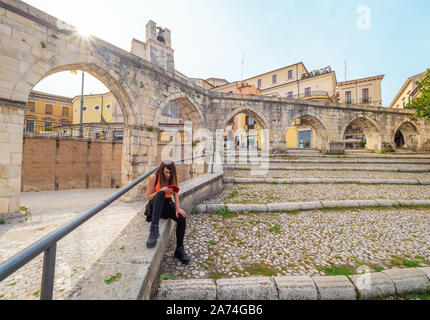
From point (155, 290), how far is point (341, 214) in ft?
12.5

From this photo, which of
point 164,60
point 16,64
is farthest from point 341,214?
point 164,60

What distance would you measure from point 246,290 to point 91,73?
757 cm

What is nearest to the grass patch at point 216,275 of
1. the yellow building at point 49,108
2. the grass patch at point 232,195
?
the grass patch at point 232,195

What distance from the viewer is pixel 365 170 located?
7.92 metres

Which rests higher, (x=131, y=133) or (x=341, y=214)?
(x=131, y=133)

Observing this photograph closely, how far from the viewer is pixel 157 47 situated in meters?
Answer: 17.0

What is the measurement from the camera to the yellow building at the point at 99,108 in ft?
89.7

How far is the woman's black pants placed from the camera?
7.41 feet

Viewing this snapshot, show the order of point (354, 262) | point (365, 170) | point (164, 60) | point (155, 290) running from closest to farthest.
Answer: point (155, 290)
point (354, 262)
point (365, 170)
point (164, 60)

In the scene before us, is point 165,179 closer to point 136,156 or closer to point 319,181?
point 136,156

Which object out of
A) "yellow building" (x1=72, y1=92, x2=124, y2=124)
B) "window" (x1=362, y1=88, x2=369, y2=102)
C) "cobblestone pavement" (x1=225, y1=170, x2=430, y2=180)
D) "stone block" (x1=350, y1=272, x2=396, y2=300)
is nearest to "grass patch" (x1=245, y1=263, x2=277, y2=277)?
"stone block" (x1=350, y1=272, x2=396, y2=300)

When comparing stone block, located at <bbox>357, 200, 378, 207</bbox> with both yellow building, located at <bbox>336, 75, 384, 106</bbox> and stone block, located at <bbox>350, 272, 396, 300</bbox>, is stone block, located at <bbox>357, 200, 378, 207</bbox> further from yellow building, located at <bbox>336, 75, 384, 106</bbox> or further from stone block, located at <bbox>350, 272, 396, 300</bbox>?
yellow building, located at <bbox>336, 75, 384, 106</bbox>

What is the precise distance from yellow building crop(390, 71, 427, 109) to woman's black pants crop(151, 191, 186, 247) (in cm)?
3314

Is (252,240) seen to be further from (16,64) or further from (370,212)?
(16,64)
